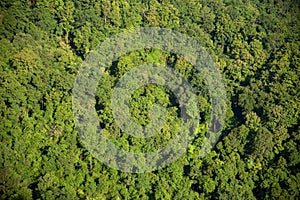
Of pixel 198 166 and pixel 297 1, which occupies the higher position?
pixel 297 1

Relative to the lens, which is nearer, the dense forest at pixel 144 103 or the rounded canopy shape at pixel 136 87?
the dense forest at pixel 144 103

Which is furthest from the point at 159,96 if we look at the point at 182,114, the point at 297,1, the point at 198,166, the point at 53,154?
the point at 297,1

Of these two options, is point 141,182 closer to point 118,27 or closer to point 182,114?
point 182,114

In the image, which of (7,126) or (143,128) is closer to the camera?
(7,126)

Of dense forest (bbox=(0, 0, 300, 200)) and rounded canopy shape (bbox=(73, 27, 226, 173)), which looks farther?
rounded canopy shape (bbox=(73, 27, 226, 173))

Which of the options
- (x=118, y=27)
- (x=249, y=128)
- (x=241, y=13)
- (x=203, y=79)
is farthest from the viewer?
(x=241, y=13)

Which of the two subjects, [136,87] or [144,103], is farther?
[136,87]

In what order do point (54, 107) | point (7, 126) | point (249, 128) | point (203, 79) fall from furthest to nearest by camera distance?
point (203, 79) < point (249, 128) < point (54, 107) < point (7, 126)

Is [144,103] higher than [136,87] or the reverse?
the reverse
